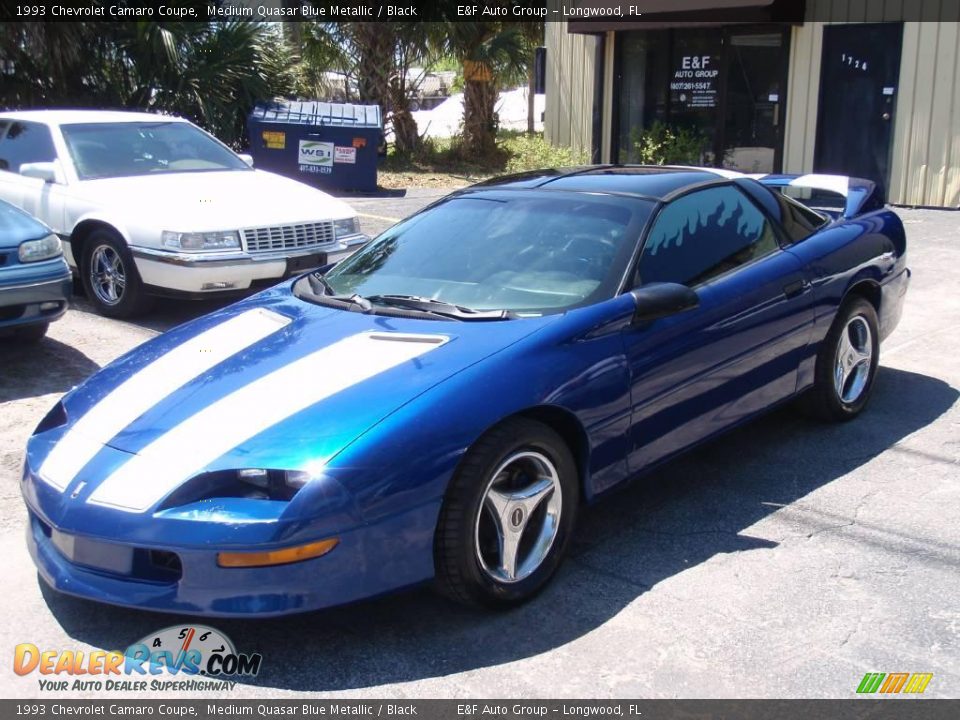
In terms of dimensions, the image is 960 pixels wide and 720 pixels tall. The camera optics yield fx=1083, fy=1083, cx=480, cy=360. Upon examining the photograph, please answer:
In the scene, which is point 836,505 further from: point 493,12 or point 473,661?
point 493,12

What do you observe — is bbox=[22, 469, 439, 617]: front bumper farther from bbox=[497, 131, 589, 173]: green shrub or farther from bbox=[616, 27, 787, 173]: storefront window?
bbox=[497, 131, 589, 173]: green shrub

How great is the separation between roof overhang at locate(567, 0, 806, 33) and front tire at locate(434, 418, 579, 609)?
440 inches

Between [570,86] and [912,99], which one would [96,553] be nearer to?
[912,99]

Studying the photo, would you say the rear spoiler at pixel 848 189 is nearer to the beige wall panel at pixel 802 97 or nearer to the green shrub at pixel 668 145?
the beige wall panel at pixel 802 97

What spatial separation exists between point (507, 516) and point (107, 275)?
5.27 meters

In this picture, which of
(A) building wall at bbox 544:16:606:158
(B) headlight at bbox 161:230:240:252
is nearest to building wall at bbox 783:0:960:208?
(A) building wall at bbox 544:16:606:158

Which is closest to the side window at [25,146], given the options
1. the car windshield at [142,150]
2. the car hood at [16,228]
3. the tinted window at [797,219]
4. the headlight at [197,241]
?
the car windshield at [142,150]

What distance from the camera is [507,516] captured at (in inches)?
143

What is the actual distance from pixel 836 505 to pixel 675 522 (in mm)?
723

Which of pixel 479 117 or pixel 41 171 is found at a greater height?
pixel 479 117

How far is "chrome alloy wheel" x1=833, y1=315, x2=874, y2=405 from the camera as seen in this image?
215 inches

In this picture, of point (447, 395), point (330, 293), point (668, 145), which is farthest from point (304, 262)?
point (668, 145)

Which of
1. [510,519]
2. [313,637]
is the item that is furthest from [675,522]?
[313,637]

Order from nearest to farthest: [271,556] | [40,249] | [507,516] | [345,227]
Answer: [271,556]
[507,516]
[40,249]
[345,227]
